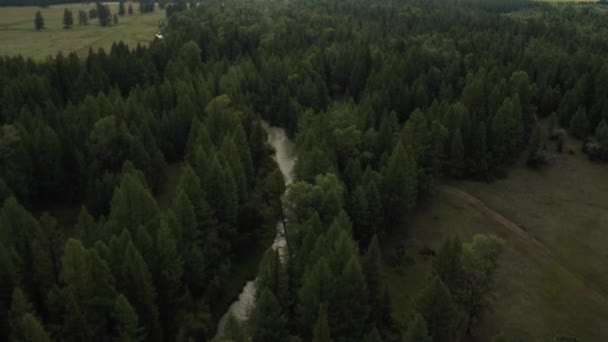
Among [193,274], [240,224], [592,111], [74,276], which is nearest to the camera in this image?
[74,276]

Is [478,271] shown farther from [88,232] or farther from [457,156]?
[88,232]

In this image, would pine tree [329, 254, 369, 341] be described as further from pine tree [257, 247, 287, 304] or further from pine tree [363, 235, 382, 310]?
pine tree [257, 247, 287, 304]

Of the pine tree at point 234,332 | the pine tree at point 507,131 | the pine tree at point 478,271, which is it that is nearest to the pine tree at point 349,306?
the pine tree at point 478,271

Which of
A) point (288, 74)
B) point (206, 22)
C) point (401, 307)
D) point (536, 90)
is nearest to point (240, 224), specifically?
point (401, 307)

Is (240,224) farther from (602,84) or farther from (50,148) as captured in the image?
(602,84)

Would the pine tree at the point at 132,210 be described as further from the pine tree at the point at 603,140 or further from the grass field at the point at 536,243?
the pine tree at the point at 603,140

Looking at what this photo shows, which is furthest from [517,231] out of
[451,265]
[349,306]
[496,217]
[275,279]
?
[275,279]

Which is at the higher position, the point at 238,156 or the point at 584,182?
the point at 238,156
